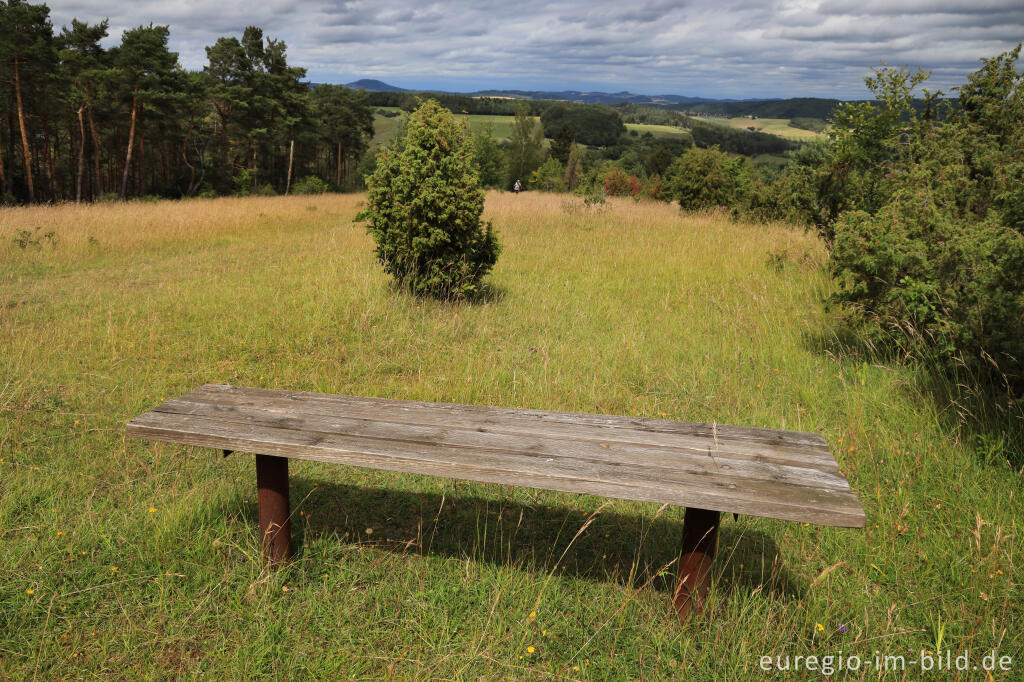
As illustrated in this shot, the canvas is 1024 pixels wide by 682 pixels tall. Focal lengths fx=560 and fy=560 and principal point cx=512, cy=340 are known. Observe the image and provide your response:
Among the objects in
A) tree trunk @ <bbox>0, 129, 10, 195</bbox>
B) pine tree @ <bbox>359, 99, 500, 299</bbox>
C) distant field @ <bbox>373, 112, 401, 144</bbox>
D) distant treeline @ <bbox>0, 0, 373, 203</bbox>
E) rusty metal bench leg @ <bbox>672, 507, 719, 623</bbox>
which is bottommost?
rusty metal bench leg @ <bbox>672, 507, 719, 623</bbox>

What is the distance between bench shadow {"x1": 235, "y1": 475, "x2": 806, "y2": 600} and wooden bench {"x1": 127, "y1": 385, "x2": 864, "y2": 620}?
0.33m

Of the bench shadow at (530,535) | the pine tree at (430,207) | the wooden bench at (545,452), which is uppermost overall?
the pine tree at (430,207)

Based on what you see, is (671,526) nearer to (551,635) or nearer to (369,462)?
(551,635)

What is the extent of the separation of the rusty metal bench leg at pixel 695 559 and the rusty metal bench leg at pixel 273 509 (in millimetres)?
1776

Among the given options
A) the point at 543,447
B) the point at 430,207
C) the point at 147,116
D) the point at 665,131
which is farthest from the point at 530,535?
the point at 665,131

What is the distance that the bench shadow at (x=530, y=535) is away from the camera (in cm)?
263

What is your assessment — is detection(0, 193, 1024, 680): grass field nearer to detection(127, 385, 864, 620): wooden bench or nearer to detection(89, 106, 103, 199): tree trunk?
detection(127, 385, 864, 620): wooden bench

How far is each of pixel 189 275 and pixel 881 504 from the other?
29.7ft

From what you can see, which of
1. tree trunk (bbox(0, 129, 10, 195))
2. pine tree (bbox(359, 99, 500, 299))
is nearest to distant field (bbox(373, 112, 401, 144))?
tree trunk (bbox(0, 129, 10, 195))

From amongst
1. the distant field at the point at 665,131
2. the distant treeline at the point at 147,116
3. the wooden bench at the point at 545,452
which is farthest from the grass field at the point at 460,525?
the distant field at the point at 665,131

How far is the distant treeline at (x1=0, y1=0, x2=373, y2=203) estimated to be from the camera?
871 inches

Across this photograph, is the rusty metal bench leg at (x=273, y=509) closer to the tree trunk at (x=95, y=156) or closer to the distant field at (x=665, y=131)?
the tree trunk at (x=95, y=156)

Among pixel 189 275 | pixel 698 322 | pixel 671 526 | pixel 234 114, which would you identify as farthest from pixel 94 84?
pixel 671 526

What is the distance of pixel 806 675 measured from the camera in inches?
81.0
